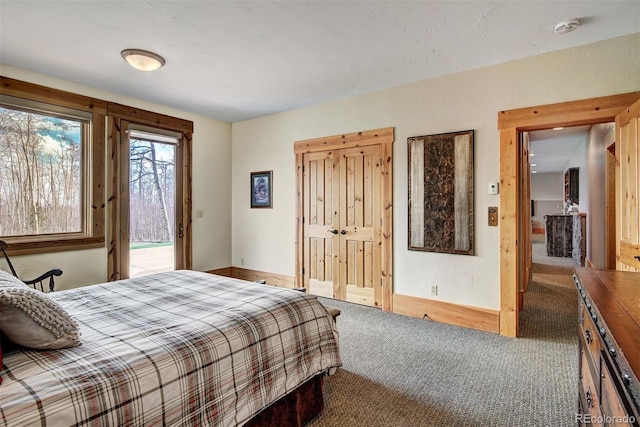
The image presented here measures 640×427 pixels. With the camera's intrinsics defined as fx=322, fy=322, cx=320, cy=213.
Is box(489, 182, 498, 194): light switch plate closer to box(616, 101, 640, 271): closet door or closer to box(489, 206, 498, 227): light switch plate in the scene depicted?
box(489, 206, 498, 227): light switch plate

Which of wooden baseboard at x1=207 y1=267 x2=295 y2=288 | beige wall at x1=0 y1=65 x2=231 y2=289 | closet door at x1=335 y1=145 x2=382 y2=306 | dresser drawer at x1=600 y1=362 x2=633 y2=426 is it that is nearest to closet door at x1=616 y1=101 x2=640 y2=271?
dresser drawer at x1=600 y1=362 x2=633 y2=426

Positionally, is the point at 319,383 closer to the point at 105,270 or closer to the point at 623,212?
the point at 623,212

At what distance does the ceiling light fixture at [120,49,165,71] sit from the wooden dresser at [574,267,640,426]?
11.4ft

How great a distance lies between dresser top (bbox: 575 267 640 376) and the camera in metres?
0.82

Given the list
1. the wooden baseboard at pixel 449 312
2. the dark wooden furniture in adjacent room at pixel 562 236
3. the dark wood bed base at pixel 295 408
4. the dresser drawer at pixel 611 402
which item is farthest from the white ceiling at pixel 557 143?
the dark wood bed base at pixel 295 408

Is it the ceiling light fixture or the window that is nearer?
the ceiling light fixture

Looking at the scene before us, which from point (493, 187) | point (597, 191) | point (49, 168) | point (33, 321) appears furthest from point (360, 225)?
point (597, 191)

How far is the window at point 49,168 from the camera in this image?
3.18 m

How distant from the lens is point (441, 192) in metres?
3.41

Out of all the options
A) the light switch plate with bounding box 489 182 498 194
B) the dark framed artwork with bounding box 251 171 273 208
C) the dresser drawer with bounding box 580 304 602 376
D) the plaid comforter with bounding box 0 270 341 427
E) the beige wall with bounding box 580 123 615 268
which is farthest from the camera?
the dark framed artwork with bounding box 251 171 273 208

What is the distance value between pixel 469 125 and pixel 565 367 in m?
2.25

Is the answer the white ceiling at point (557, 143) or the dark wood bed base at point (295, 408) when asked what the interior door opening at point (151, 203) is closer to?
the dark wood bed base at point (295, 408)

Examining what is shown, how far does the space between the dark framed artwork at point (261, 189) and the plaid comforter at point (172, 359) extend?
281 cm

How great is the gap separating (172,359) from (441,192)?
2.96m
